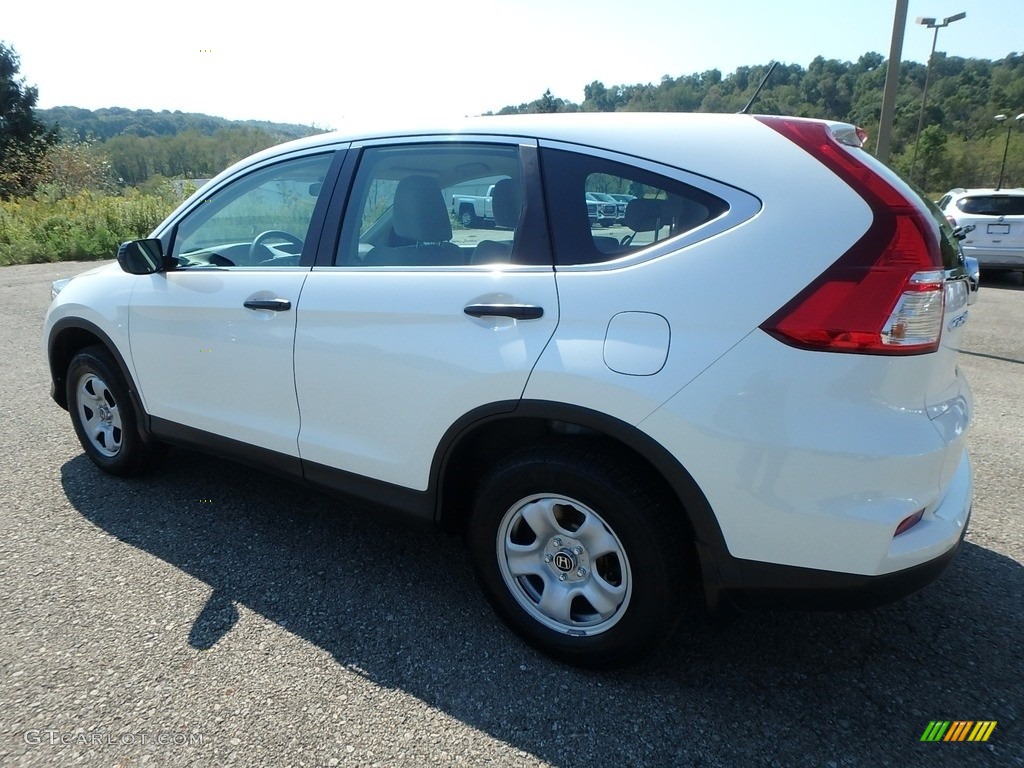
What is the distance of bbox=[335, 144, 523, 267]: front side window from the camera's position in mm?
2473

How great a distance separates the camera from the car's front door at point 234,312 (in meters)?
2.93

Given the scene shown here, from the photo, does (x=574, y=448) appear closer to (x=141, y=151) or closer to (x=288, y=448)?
(x=288, y=448)

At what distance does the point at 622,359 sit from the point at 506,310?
0.42 meters

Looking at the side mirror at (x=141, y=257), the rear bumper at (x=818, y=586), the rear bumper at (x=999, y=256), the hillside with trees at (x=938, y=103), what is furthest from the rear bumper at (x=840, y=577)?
the rear bumper at (x=999, y=256)

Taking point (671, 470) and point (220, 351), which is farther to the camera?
point (220, 351)

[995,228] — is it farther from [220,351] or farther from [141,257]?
[141,257]

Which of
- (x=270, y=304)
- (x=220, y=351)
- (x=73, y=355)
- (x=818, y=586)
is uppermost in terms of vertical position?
(x=270, y=304)

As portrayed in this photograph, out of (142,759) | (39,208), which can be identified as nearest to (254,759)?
(142,759)

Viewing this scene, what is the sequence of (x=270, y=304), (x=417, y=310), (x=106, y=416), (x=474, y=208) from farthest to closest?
(x=106, y=416)
(x=270, y=304)
(x=474, y=208)
(x=417, y=310)

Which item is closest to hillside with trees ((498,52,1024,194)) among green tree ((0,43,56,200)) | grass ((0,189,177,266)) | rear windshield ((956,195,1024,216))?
rear windshield ((956,195,1024,216))

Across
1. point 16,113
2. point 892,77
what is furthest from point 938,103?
point 16,113

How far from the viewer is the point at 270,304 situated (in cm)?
288

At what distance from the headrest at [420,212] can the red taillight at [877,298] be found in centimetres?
131

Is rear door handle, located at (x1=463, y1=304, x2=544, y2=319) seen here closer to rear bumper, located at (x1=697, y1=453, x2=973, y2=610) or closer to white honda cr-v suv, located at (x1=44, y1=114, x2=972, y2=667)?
white honda cr-v suv, located at (x1=44, y1=114, x2=972, y2=667)
